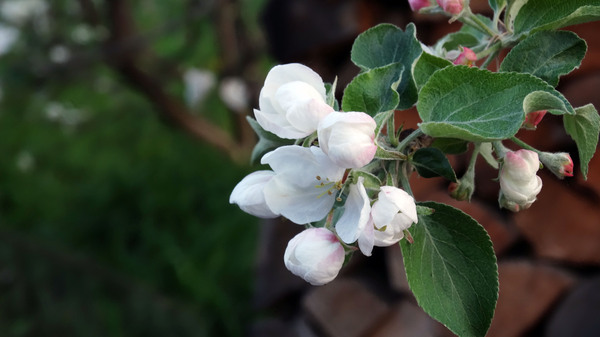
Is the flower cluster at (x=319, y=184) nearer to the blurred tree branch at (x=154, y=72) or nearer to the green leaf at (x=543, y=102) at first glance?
the green leaf at (x=543, y=102)

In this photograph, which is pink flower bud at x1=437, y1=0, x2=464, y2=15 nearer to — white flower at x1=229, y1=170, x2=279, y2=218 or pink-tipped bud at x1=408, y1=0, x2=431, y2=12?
pink-tipped bud at x1=408, y1=0, x2=431, y2=12

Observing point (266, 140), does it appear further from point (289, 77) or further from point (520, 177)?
point (520, 177)

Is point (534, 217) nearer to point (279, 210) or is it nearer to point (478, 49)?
point (478, 49)

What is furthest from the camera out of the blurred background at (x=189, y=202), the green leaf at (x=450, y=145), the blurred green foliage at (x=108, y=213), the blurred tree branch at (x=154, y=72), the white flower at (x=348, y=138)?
the blurred tree branch at (x=154, y=72)

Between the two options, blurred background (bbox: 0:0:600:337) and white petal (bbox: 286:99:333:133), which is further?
blurred background (bbox: 0:0:600:337)

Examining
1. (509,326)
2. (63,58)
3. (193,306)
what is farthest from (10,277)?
(509,326)

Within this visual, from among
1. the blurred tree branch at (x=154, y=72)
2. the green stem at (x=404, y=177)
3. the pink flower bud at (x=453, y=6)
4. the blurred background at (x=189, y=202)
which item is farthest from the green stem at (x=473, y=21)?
the blurred tree branch at (x=154, y=72)

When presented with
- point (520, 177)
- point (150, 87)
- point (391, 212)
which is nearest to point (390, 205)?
point (391, 212)

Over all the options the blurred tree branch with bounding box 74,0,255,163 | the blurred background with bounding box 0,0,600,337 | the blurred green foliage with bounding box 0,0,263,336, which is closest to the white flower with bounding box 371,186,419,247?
the blurred background with bounding box 0,0,600,337
